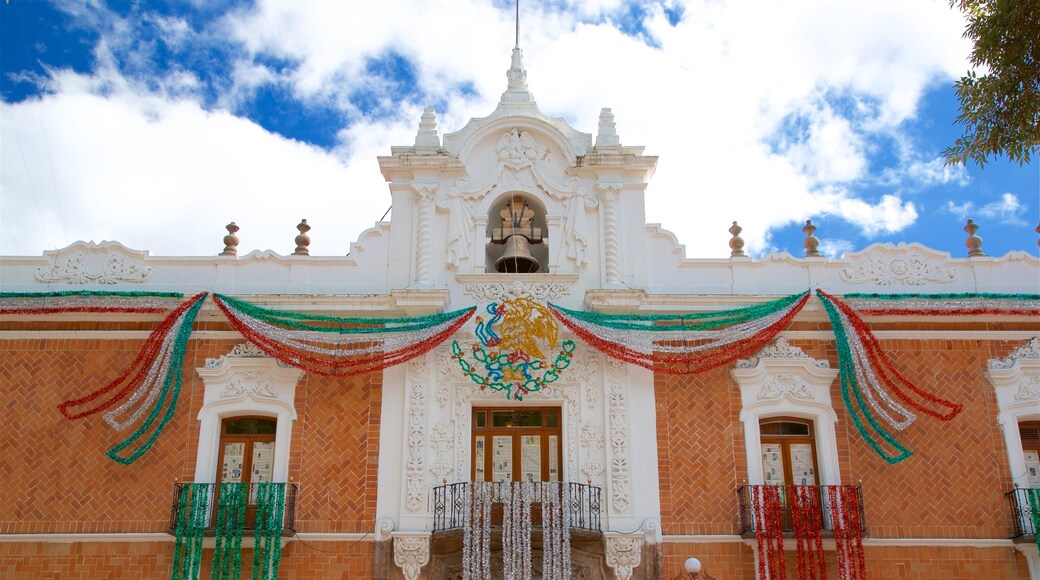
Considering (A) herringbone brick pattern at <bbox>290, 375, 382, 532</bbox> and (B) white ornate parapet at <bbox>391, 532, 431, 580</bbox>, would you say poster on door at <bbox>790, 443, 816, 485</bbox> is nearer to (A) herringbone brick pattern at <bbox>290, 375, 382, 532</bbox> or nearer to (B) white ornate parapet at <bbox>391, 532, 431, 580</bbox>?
(B) white ornate parapet at <bbox>391, 532, 431, 580</bbox>

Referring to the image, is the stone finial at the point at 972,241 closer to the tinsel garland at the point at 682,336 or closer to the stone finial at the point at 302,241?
the tinsel garland at the point at 682,336

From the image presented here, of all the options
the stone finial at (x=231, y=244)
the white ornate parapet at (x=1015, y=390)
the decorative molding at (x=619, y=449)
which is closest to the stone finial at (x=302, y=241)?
the stone finial at (x=231, y=244)

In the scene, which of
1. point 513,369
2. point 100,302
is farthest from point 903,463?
point 100,302

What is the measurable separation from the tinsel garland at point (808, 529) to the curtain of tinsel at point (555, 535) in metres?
3.27

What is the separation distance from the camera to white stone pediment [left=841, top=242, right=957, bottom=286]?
17469mm

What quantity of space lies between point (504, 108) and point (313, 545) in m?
7.96

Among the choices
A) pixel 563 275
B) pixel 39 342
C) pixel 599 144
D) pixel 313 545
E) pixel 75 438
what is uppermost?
pixel 599 144

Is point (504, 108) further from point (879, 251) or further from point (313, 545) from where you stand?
point (313, 545)

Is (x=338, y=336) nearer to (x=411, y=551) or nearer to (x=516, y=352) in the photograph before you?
(x=516, y=352)

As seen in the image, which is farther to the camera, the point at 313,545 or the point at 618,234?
the point at 618,234

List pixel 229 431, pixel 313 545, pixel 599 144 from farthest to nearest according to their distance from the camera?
1. pixel 599 144
2. pixel 229 431
3. pixel 313 545

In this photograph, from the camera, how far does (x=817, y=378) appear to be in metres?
16.7

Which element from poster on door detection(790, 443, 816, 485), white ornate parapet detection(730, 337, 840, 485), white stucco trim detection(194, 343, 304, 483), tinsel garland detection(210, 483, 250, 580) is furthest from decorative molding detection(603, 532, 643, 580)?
tinsel garland detection(210, 483, 250, 580)

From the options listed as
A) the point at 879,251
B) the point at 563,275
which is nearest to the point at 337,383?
the point at 563,275
